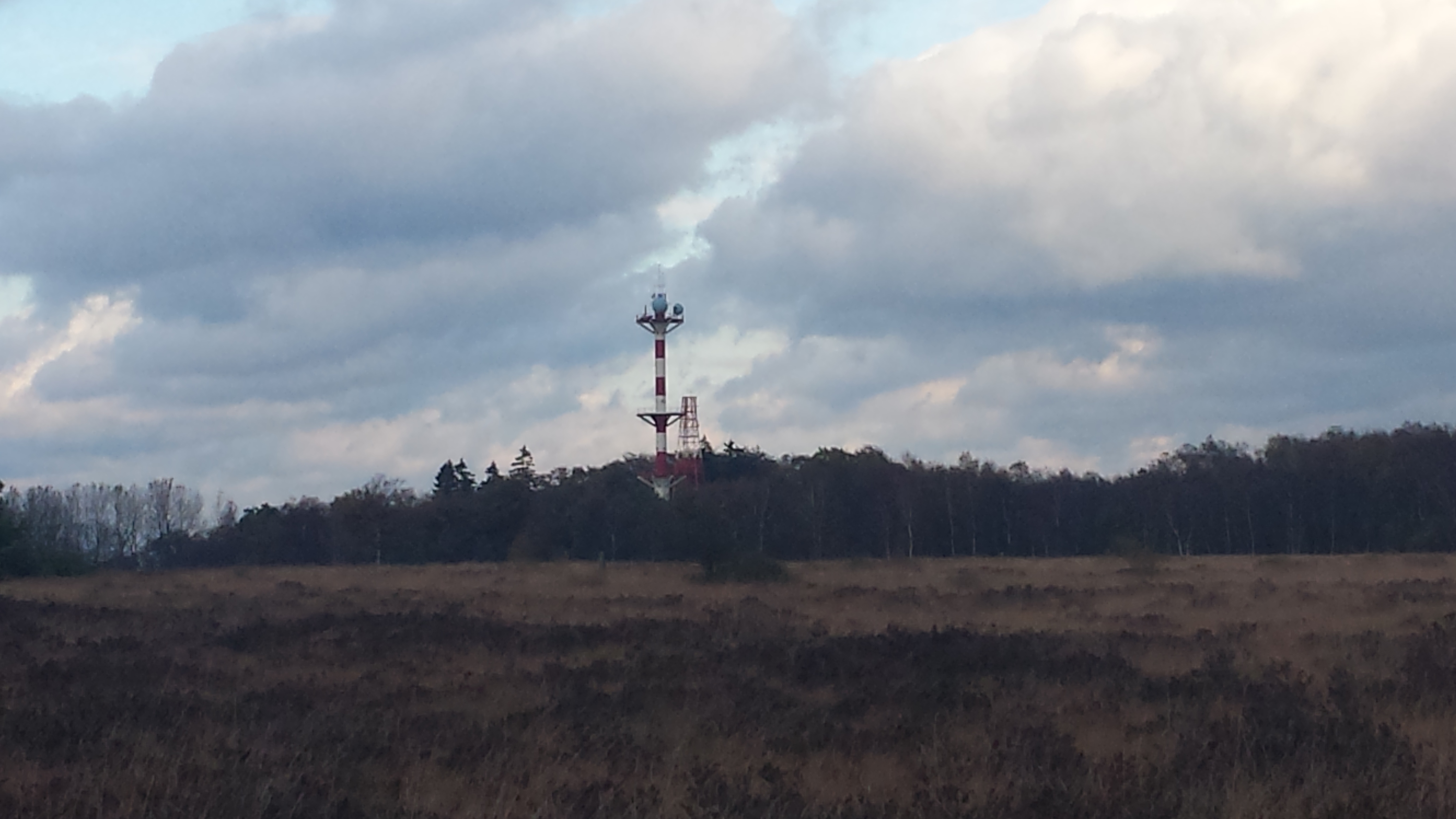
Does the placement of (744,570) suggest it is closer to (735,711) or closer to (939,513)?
(735,711)

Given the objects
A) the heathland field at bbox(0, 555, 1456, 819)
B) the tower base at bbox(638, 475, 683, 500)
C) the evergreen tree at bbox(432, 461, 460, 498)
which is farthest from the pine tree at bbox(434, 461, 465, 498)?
the heathland field at bbox(0, 555, 1456, 819)

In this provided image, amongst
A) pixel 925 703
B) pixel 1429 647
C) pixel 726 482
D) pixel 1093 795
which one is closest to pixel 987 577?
pixel 1429 647

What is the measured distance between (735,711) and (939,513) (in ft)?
232

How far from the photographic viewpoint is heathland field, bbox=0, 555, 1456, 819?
7.65 meters

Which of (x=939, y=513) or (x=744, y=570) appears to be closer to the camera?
(x=744, y=570)

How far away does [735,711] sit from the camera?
1108cm

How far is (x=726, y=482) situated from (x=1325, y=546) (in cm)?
3936

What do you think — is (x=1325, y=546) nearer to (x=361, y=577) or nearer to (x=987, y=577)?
(x=987, y=577)

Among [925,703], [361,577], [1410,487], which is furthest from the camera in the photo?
[1410,487]

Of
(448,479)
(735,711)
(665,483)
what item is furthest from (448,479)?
(735,711)

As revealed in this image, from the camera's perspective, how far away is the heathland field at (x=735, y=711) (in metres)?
7.65

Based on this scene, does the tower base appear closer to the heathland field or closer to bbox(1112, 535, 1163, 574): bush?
bbox(1112, 535, 1163, 574): bush

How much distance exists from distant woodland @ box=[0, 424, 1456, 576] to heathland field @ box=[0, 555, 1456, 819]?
41.1 m

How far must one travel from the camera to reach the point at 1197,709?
10914mm
